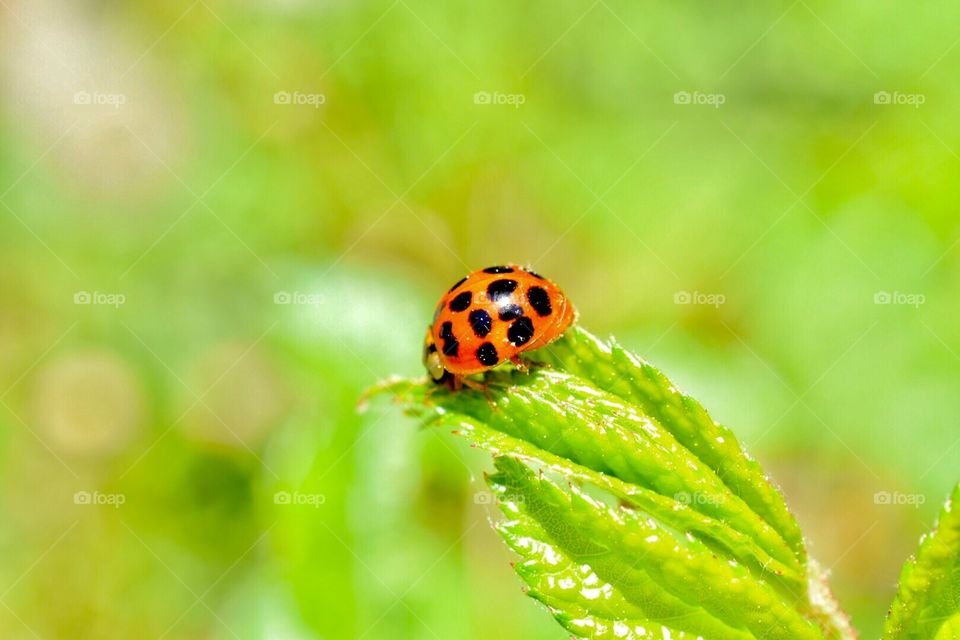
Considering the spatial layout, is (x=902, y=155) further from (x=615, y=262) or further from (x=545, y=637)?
(x=545, y=637)
